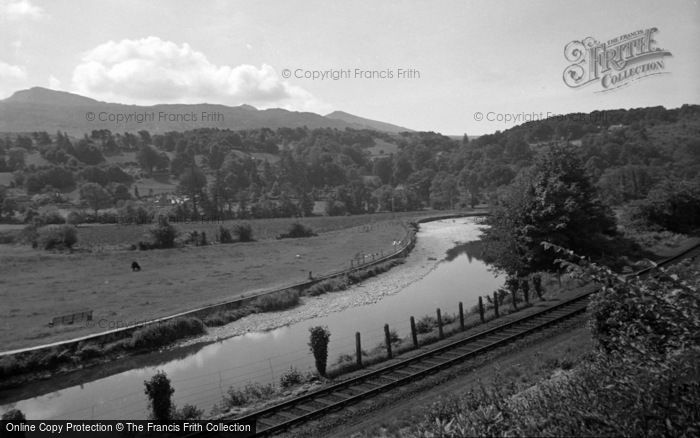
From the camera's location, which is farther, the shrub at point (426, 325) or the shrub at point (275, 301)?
the shrub at point (275, 301)

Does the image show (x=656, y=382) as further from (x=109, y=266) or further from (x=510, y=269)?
(x=109, y=266)

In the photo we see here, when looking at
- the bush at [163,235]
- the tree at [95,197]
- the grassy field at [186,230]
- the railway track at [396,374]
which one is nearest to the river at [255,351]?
the railway track at [396,374]

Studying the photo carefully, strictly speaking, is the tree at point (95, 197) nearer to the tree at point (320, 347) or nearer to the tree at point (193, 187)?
the tree at point (193, 187)

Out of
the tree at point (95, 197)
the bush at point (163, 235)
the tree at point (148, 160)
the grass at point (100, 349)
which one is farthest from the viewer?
the tree at point (148, 160)

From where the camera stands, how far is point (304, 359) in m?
23.3

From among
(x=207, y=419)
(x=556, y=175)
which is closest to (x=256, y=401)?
(x=207, y=419)

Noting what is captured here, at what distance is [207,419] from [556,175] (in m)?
28.2

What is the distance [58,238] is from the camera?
65000mm

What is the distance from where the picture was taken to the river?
20.1 metres

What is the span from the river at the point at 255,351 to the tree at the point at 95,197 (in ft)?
319

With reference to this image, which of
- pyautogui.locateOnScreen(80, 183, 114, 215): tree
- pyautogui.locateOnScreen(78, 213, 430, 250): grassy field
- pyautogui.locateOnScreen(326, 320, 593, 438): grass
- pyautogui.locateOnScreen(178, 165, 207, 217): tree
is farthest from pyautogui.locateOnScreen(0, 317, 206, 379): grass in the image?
pyautogui.locateOnScreen(80, 183, 114, 215): tree

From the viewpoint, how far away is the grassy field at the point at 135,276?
3203 cm

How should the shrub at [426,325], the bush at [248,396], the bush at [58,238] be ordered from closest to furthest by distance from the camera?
1. the bush at [248,396]
2. the shrub at [426,325]
3. the bush at [58,238]

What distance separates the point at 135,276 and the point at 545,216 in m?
39.4
